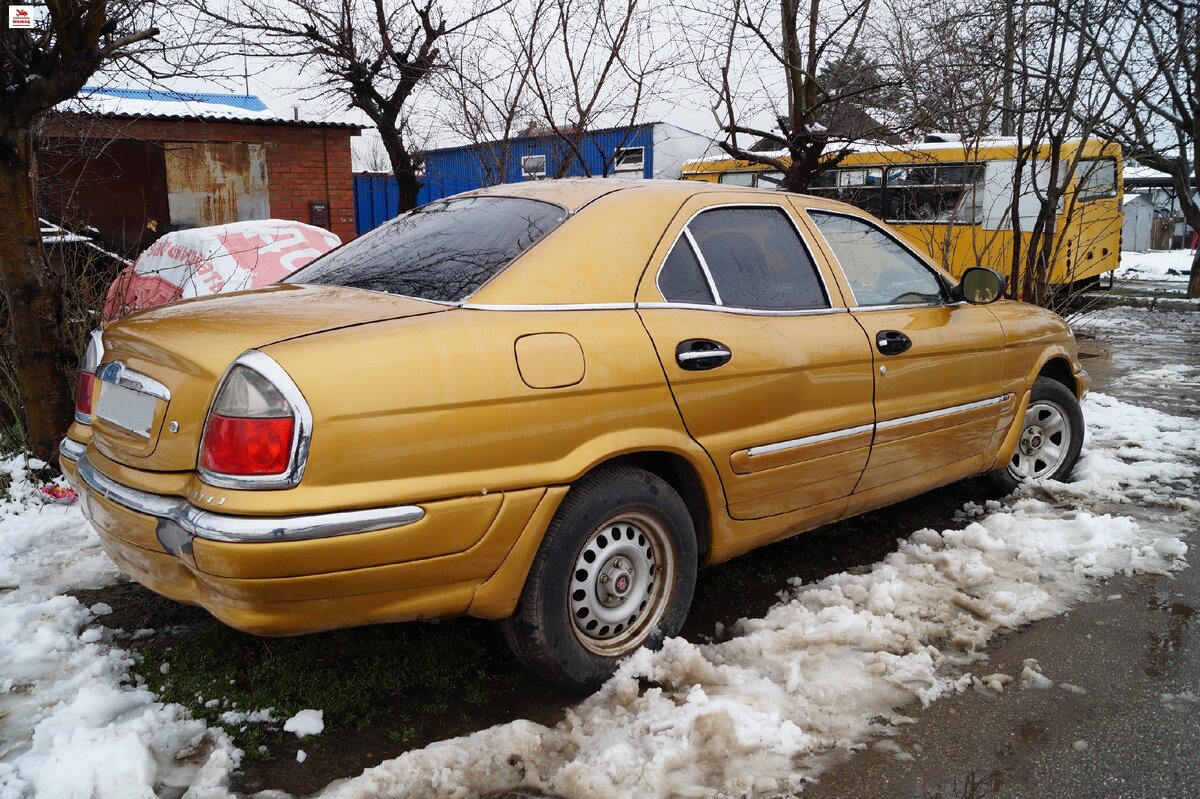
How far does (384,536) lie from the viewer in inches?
90.6

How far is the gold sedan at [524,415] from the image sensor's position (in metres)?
2.27

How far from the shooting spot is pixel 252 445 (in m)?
2.24

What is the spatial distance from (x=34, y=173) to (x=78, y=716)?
3.33 meters

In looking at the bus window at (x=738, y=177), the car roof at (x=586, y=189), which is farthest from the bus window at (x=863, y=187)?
the car roof at (x=586, y=189)

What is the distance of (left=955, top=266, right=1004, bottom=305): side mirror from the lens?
4160 mm

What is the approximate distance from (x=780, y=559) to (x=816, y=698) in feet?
4.23

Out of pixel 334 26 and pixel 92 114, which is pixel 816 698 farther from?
pixel 334 26

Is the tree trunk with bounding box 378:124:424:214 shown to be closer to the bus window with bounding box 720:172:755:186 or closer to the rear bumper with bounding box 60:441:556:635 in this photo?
the bus window with bounding box 720:172:755:186

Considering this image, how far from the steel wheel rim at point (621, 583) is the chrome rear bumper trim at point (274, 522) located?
0.68m

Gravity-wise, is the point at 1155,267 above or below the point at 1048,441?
above

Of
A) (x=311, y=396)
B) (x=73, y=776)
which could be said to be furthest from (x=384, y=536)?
(x=73, y=776)

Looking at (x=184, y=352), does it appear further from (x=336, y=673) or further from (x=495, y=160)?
(x=495, y=160)

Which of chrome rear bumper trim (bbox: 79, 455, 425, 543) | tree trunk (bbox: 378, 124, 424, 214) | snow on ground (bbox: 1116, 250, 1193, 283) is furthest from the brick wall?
snow on ground (bbox: 1116, 250, 1193, 283)

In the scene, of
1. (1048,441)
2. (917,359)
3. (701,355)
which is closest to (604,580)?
(701,355)
